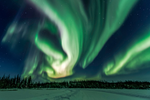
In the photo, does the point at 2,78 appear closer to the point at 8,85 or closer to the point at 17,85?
the point at 8,85

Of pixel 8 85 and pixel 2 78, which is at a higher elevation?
pixel 2 78

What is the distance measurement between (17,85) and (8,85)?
20.7 meters

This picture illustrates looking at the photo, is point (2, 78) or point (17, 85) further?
point (17, 85)

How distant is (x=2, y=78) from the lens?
178875 mm

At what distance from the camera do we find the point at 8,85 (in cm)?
17862

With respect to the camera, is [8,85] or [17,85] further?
[17,85]

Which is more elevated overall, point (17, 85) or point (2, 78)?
point (2, 78)

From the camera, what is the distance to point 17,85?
649 ft

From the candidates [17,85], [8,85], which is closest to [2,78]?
[8,85]

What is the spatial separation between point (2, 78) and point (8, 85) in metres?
15.4
